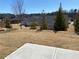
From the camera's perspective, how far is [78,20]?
15.7 m

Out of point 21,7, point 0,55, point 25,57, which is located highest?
point 21,7

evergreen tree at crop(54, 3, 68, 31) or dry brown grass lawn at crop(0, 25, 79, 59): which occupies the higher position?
evergreen tree at crop(54, 3, 68, 31)

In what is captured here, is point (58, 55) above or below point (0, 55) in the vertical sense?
above

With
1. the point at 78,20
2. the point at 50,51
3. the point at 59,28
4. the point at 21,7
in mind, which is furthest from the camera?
the point at 21,7

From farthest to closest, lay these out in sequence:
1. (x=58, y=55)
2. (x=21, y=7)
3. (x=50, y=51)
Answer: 1. (x=21, y=7)
2. (x=50, y=51)
3. (x=58, y=55)

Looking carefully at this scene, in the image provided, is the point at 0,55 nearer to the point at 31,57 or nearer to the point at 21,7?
the point at 31,57

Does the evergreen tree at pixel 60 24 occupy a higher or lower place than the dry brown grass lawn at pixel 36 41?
higher

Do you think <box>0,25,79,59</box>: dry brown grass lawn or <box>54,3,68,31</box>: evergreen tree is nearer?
<box>0,25,79,59</box>: dry brown grass lawn

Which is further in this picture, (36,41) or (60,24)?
(60,24)

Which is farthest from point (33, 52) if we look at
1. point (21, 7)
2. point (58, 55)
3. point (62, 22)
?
point (21, 7)

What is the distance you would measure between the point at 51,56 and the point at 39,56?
382mm

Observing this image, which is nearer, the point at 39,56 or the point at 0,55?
the point at 39,56

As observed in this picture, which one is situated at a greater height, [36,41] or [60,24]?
[60,24]

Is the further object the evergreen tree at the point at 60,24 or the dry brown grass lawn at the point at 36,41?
the evergreen tree at the point at 60,24
